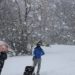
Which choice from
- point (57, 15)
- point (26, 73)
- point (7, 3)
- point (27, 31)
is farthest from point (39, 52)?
point (57, 15)

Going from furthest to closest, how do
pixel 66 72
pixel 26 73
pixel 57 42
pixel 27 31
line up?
pixel 57 42 < pixel 27 31 < pixel 66 72 < pixel 26 73

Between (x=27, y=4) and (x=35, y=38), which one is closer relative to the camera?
(x=27, y=4)

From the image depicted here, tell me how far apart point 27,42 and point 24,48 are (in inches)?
32.7

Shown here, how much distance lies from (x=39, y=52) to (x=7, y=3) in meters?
26.7

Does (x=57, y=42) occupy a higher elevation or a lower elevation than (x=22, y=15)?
lower

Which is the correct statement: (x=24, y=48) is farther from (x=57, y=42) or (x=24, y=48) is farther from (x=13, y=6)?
(x=57, y=42)

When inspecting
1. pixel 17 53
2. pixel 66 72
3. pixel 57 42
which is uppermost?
pixel 66 72

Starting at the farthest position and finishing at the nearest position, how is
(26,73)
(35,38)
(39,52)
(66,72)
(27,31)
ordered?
(35,38) → (27,31) → (66,72) → (39,52) → (26,73)

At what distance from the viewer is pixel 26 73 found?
57.1 ft

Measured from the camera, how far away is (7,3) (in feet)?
148

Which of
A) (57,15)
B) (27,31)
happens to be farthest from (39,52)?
(57,15)

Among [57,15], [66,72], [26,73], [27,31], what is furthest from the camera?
[57,15]

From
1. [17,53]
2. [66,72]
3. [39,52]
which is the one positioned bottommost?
[17,53]

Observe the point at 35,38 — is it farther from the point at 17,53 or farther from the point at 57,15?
the point at 57,15
